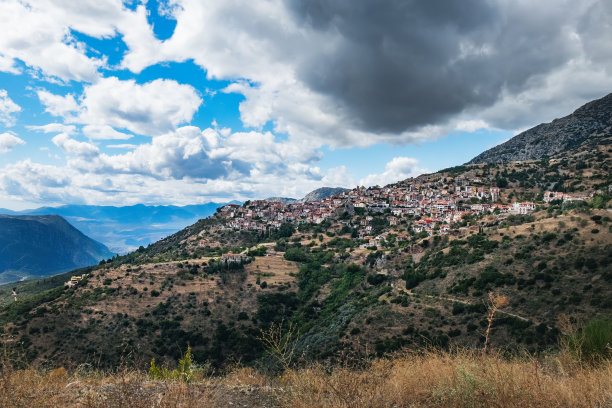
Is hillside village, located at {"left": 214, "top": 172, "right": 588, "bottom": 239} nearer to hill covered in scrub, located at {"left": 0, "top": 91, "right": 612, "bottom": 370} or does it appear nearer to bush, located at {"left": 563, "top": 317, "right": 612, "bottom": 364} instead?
hill covered in scrub, located at {"left": 0, "top": 91, "right": 612, "bottom": 370}

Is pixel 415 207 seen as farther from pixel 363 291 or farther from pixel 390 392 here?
pixel 390 392

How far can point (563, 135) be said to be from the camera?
445 feet

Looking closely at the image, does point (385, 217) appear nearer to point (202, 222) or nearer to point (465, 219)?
point (465, 219)

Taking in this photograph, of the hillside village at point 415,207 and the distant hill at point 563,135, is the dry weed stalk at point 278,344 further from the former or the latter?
the distant hill at point 563,135

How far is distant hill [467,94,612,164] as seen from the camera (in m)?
125

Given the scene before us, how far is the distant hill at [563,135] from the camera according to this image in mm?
125000

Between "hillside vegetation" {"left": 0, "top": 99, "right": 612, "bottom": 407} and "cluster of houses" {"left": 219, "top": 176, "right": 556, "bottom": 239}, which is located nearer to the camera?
"hillside vegetation" {"left": 0, "top": 99, "right": 612, "bottom": 407}

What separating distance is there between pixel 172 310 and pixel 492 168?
118703 mm

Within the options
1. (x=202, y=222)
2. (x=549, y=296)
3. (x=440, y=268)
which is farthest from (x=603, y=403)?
(x=202, y=222)

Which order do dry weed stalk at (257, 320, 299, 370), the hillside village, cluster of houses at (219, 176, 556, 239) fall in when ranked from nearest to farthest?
dry weed stalk at (257, 320, 299, 370) < the hillside village < cluster of houses at (219, 176, 556, 239)

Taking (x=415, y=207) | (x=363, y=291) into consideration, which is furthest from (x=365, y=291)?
(x=415, y=207)

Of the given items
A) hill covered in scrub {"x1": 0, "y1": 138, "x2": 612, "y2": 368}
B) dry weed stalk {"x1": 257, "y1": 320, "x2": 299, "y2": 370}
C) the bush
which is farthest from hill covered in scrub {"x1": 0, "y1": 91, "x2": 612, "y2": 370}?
the bush

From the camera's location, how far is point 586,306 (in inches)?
936

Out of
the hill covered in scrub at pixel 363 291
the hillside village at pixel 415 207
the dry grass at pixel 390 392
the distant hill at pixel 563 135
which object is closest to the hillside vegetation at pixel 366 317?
the dry grass at pixel 390 392
